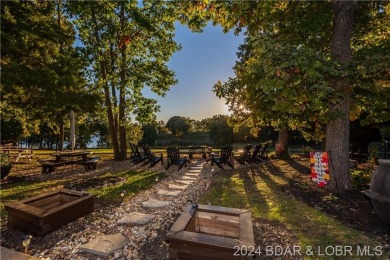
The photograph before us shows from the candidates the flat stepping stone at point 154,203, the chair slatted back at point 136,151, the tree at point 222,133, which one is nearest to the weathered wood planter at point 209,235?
the flat stepping stone at point 154,203

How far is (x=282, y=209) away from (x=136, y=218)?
342cm

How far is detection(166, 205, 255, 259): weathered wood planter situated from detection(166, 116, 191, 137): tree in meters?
39.1

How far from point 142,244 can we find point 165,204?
2093mm

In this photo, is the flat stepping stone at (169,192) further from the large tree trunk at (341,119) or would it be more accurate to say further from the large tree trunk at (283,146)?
the large tree trunk at (283,146)

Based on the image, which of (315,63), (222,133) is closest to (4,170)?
(315,63)

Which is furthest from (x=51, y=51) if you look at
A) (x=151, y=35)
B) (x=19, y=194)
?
(x=19, y=194)

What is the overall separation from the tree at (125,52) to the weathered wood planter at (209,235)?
34.8 feet

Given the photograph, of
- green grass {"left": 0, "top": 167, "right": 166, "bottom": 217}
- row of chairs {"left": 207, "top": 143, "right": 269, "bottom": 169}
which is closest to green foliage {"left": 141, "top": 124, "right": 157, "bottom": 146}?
row of chairs {"left": 207, "top": 143, "right": 269, "bottom": 169}

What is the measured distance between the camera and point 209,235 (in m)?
3.06

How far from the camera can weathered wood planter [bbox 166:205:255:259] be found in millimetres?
2830

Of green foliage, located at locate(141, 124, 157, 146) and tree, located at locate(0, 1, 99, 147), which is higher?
tree, located at locate(0, 1, 99, 147)

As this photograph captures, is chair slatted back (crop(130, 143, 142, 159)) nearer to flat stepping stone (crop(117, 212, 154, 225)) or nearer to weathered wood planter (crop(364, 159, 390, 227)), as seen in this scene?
flat stepping stone (crop(117, 212, 154, 225))

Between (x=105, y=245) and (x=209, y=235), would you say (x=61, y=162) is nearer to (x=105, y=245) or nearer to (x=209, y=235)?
(x=105, y=245)

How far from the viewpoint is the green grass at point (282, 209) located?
388 centimetres
